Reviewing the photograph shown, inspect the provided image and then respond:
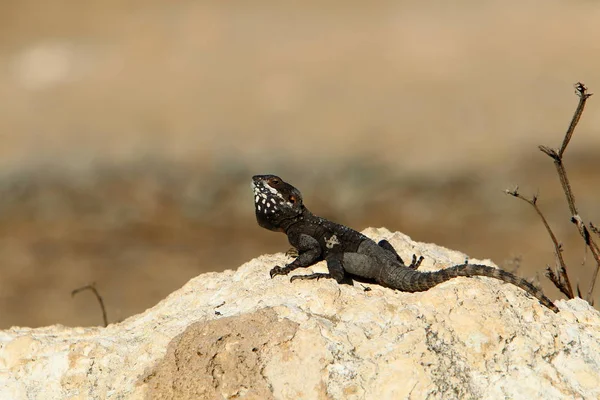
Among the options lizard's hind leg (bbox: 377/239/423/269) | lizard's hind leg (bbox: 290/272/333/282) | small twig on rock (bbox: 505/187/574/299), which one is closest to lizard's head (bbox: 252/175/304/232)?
lizard's hind leg (bbox: 377/239/423/269)

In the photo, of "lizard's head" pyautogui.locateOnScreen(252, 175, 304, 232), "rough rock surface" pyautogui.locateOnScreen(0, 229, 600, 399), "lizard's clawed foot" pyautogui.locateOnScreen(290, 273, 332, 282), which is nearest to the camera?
"rough rock surface" pyautogui.locateOnScreen(0, 229, 600, 399)

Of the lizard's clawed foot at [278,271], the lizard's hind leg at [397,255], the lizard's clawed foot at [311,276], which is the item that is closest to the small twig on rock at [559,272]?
the lizard's hind leg at [397,255]

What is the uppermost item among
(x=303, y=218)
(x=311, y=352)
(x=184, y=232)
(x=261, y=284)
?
(x=184, y=232)

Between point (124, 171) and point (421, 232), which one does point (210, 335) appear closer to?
point (421, 232)

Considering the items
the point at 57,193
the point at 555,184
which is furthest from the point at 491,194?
Answer: the point at 57,193

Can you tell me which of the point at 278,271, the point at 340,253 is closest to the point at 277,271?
the point at 278,271

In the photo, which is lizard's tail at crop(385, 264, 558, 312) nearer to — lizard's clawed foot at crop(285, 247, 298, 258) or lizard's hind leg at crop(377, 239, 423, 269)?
lizard's hind leg at crop(377, 239, 423, 269)

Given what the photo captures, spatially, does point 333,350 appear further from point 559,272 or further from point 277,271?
point 559,272

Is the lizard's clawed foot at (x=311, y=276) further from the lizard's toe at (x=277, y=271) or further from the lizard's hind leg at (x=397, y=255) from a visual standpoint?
the lizard's hind leg at (x=397, y=255)
